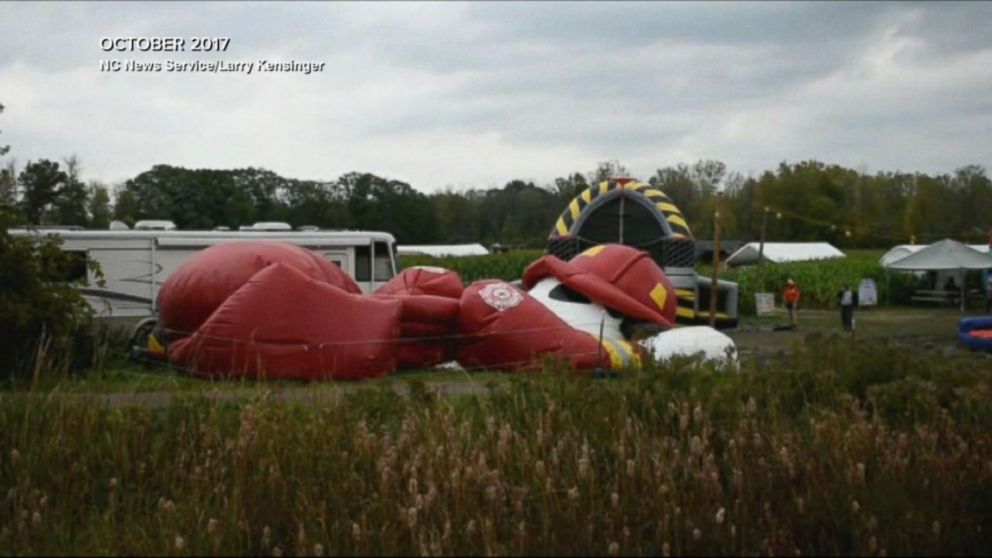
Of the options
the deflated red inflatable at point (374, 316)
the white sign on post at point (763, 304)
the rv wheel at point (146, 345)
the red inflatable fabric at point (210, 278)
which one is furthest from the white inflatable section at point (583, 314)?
the white sign on post at point (763, 304)

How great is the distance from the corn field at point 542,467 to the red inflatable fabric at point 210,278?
20.9 ft

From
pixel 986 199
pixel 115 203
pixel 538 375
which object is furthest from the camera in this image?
pixel 115 203

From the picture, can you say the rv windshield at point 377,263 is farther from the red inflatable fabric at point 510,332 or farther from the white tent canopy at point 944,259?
the white tent canopy at point 944,259

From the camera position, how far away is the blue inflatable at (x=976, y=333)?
59.9 ft

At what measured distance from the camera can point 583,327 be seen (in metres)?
15.6

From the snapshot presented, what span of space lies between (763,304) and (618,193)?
10940 millimetres

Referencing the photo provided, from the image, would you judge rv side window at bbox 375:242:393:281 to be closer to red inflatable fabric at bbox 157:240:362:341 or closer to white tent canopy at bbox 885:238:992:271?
red inflatable fabric at bbox 157:240:362:341

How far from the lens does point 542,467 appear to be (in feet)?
22.9

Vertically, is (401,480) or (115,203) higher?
(115,203)

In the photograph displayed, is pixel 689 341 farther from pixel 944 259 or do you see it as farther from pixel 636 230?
pixel 944 259

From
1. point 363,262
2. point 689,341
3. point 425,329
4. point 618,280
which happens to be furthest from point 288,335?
point 363,262

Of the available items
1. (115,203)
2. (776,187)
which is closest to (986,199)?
(776,187)

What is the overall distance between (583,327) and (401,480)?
28.7 ft

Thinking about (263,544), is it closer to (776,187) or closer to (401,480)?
(401,480)
